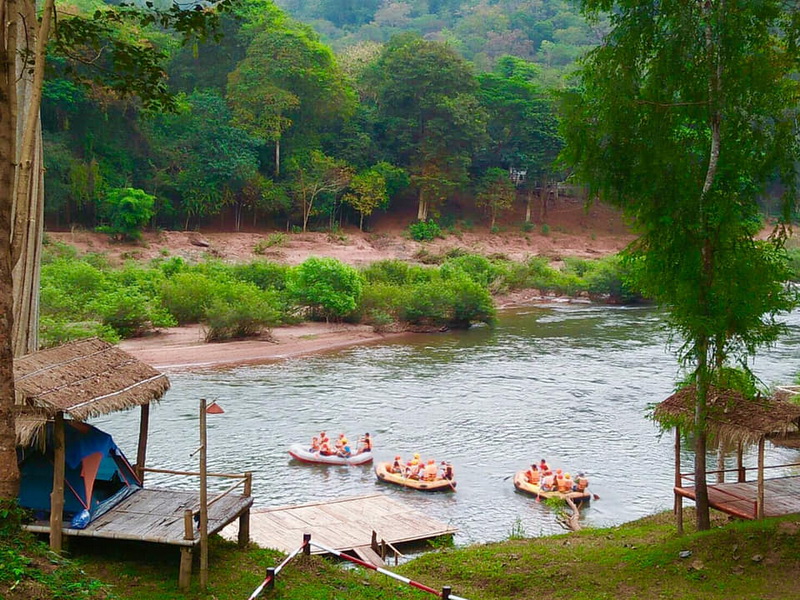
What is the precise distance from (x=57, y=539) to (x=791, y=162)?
28.7 ft

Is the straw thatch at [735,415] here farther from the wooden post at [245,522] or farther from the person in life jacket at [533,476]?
the person in life jacket at [533,476]

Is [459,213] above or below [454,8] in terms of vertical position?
below

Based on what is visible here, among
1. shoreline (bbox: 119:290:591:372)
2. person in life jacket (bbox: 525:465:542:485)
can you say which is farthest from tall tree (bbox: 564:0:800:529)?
shoreline (bbox: 119:290:591:372)

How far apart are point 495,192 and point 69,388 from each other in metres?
49.4

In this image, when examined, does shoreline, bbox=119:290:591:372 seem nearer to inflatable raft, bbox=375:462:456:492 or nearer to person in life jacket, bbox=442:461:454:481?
inflatable raft, bbox=375:462:456:492

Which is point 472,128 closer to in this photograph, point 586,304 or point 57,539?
point 586,304

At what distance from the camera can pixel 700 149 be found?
10344 mm

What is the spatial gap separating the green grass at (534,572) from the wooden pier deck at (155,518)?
0.37 metres

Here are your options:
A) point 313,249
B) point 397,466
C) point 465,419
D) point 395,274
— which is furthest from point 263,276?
point 397,466

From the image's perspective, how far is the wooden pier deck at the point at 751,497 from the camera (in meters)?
10.1

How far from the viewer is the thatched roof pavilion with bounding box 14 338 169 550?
328 inches

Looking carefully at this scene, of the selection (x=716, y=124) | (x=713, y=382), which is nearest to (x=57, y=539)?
(x=713, y=382)

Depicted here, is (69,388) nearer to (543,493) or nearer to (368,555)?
(368,555)

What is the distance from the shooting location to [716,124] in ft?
32.8
